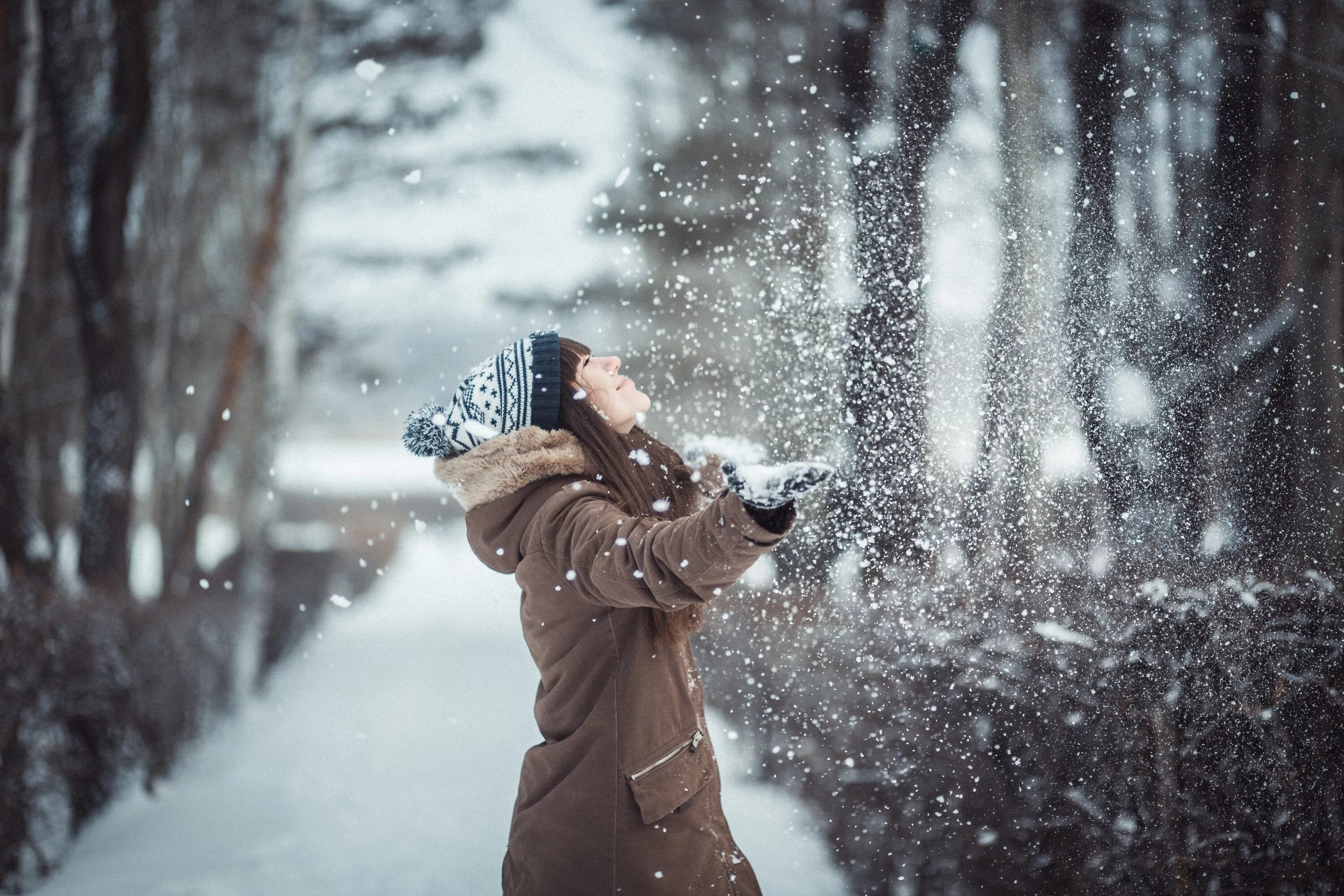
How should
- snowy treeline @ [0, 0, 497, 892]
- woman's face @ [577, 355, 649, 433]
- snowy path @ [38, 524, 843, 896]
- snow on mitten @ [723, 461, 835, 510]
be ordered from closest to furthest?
snow on mitten @ [723, 461, 835, 510] < woman's face @ [577, 355, 649, 433] < snowy path @ [38, 524, 843, 896] < snowy treeline @ [0, 0, 497, 892]

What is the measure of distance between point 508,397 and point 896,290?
105cm

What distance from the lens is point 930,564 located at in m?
2.11

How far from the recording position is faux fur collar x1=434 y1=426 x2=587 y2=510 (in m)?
1.46

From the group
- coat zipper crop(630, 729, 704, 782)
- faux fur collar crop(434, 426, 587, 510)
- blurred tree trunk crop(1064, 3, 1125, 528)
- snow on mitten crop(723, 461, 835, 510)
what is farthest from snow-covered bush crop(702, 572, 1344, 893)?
snow on mitten crop(723, 461, 835, 510)

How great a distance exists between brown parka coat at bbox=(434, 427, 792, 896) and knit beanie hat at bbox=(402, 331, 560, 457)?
0.11 ft

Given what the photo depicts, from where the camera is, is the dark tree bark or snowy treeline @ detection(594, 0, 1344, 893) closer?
snowy treeline @ detection(594, 0, 1344, 893)

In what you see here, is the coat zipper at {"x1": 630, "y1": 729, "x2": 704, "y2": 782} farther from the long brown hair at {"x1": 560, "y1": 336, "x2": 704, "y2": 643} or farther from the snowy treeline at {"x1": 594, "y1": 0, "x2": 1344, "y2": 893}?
the snowy treeline at {"x1": 594, "y1": 0, "x2": 1344, "y2": 893}

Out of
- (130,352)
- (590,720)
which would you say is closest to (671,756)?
(590,720)

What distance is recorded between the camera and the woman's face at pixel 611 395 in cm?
158

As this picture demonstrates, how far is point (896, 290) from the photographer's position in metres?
2.14

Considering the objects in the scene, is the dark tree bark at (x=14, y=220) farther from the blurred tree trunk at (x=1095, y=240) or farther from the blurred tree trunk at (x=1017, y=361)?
the blurred tree trunk at (x=1095, y=240)

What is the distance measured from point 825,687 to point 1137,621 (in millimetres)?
720

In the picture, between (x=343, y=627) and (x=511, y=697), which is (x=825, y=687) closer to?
(x=511, y=697)

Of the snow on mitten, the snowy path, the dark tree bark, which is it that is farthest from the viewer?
the dark tree bark
